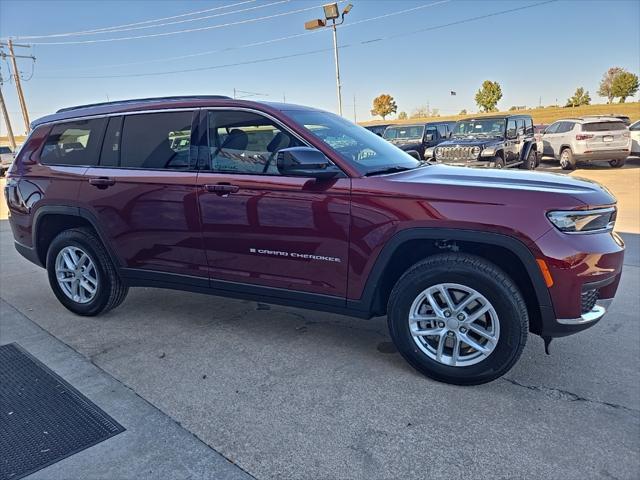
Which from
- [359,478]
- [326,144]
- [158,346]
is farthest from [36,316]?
[359,478]

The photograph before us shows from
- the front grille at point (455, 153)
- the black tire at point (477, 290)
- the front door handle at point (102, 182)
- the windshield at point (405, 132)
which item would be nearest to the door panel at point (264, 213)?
the black tire at point (477, 290)

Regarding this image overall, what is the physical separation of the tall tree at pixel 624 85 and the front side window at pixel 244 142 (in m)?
85.1

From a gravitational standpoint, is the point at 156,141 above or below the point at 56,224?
above

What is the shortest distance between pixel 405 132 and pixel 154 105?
15319 millimetres

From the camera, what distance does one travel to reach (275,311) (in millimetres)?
4230

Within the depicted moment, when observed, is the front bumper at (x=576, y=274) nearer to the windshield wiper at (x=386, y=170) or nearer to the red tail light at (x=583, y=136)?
the windshield wiper at (x=386, y=170)

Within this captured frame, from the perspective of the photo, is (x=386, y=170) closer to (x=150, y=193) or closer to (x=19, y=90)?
(x=150, y=193)

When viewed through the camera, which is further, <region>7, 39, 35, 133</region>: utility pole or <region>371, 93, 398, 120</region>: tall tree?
<region>371, 93, 398, 120</region>: tall tree

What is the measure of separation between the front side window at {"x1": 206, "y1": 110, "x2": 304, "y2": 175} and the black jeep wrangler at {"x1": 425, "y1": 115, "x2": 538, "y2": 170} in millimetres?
9319

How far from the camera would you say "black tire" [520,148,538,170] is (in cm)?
1489

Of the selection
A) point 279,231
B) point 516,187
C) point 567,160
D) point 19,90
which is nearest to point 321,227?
point 279,231

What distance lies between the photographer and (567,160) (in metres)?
15.7

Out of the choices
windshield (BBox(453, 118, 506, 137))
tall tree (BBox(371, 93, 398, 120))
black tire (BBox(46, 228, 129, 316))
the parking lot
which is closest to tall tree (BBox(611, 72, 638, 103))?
tall tree (BBox(371, 93, 398, 120))

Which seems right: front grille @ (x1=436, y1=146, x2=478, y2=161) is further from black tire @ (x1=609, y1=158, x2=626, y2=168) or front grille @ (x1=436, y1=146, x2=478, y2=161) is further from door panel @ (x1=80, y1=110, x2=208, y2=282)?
door panel @ (x1=80, y1=110, x2=208, y2=282)
